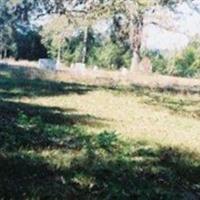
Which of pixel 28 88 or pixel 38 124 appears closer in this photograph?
pixel 38 124

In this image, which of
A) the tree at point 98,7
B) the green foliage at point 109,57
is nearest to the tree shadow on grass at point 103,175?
the tree at point 98,7

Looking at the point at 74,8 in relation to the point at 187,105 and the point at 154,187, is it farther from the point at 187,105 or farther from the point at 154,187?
the point at 154,187

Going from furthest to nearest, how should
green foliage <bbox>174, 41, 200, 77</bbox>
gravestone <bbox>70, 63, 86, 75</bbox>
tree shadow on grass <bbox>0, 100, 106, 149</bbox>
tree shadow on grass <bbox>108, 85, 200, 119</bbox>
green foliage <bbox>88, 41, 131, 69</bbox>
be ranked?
green foliage <bbox>174, 41, 200, 77</bbox>, green foliage <bbox>88, 41, 131, 69</bbox>, gravestone <bbox>70, 63, 86, 75</bbox>, tree shadow on grass <bbox>108, 85, 200, 119</bbox>, tree shadow on grass <bbox>0, 100, 106, 149</bbox>

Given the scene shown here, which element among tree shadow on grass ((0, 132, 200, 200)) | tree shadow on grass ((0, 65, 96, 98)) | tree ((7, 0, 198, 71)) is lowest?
tree shadow on grass ((0, 65, 96, 98))

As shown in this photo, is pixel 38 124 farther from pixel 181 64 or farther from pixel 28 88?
pixel 181 64

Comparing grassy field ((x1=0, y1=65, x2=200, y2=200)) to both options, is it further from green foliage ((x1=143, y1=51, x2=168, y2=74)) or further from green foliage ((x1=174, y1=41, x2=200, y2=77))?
green foliage ((x1=143, y1=51, x2=168, y2=74))

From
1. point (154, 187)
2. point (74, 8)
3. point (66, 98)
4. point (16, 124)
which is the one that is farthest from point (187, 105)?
point (154, 187)

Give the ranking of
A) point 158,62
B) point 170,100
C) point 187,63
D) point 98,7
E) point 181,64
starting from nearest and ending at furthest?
1. point 98,7
2. point 170,100
3. point 187,63
4. point 181,64
5. point 158,62

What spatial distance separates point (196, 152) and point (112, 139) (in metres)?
1.61

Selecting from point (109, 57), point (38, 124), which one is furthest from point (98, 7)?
point (109, 57)

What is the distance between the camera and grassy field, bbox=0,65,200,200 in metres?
8.49

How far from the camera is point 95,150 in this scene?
11352 mm

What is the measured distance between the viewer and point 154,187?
895 centimetres

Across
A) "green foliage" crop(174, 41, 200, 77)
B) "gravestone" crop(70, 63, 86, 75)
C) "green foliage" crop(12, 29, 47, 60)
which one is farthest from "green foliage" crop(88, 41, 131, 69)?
"gravestone" crop(70, 63, 86, 75)
